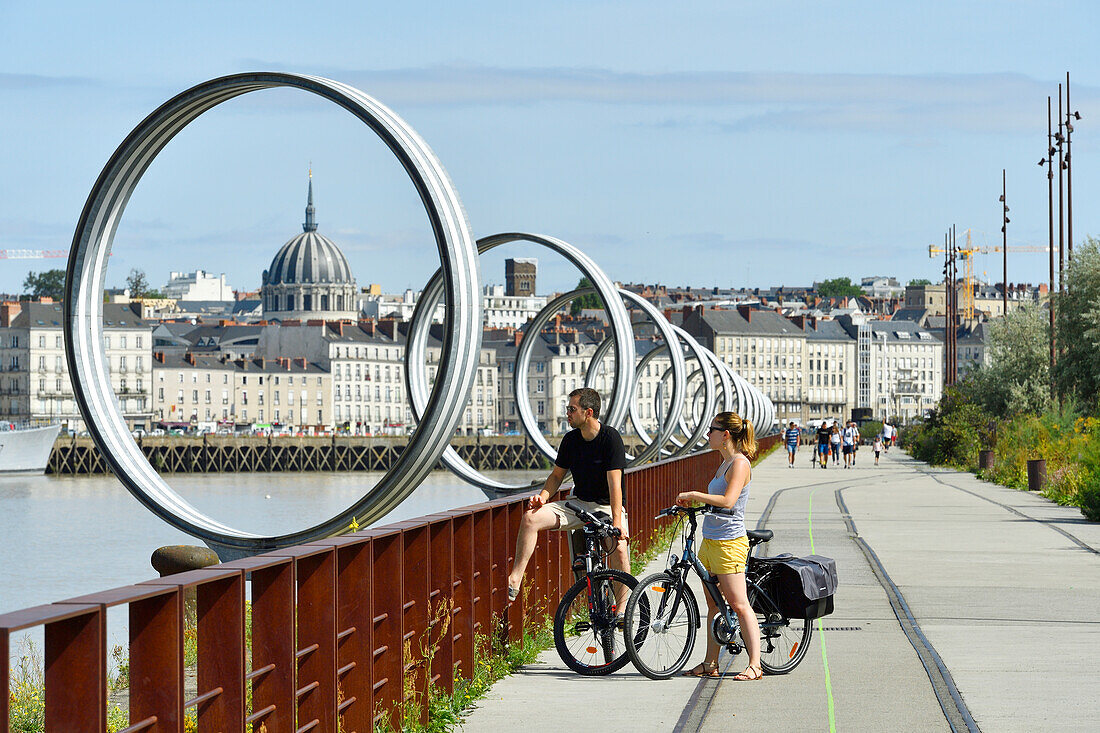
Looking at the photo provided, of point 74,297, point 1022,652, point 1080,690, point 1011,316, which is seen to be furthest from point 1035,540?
point 1011,316

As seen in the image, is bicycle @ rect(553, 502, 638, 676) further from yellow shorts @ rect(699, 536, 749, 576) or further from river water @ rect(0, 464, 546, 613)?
river water @ rect(0, 464, 546, 613)

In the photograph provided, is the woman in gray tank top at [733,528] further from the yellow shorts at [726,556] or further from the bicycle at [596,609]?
the bicycle at [596,609]

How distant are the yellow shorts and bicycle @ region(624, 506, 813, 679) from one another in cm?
10

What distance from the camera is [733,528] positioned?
9570 millimetres

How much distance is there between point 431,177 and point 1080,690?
532 cm

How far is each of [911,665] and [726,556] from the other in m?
1.65

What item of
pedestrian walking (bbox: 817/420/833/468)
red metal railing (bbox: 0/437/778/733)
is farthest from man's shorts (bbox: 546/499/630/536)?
pedestrian walking (bbox: 817/420/833/468)

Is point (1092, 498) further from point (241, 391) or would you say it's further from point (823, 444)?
point (241, 391)

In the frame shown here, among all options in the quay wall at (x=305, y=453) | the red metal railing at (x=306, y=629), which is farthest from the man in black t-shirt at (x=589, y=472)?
the quay wall at (x=305, y=453)

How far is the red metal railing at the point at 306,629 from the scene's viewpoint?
15.0ft

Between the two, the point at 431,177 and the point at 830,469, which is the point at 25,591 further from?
the point at 830,469

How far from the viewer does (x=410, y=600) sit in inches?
322

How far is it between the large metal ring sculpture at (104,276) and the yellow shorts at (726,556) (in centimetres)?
211

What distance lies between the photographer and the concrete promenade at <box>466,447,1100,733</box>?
8414 millimetres
